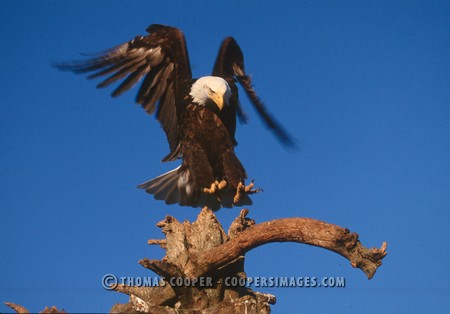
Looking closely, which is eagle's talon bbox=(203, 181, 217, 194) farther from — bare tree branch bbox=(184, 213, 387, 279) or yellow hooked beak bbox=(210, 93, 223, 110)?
bare tree branch bbox=(184, 213, 387, 279)

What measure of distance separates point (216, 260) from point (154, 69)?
272cm

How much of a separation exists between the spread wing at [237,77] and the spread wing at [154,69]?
59 centimetres

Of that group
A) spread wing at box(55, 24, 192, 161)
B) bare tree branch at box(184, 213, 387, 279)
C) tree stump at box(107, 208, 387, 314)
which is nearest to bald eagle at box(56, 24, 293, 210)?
spread wing at box(55, 24, 192, 161)

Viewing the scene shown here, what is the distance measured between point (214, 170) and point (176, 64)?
1.34 meters

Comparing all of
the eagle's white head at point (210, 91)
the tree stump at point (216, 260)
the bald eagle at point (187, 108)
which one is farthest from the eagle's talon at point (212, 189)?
the eagle's white head at point (210, 91)

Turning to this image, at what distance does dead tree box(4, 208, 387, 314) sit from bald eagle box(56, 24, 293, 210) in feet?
2.40

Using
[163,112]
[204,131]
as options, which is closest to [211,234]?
[204,131]

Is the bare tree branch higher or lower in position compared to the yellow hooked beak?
lower

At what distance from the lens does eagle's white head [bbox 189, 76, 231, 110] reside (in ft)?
20.8

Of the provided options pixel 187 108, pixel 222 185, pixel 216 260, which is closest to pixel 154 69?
pixel 187 108

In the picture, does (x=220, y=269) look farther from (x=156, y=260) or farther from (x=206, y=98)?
(x=206, y=98)

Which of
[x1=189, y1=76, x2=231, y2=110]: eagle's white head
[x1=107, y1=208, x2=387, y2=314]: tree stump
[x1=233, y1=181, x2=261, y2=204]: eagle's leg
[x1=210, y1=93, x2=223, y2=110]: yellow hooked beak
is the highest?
[x1=189, y1=76, x2=231, y2=110]: eagle's white head

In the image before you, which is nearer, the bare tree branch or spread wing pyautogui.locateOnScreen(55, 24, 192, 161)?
the bare tree branch

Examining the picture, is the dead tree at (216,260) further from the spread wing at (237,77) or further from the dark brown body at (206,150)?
the spread wing at (237,77)
